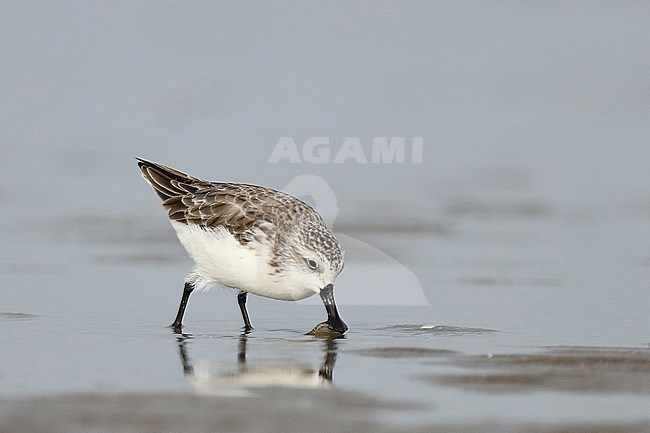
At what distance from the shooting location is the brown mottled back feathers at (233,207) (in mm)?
10328

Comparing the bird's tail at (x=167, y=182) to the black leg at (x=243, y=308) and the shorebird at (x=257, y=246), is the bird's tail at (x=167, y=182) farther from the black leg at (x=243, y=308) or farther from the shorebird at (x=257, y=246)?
the black leg at (x=243, y=308)

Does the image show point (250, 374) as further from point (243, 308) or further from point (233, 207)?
point (233, 207)

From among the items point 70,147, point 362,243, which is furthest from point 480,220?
point 70,147

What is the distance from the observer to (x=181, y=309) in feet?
33.6

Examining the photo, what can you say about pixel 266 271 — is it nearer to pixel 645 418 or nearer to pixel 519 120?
pixel 645 418

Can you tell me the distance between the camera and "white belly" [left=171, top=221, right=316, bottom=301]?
33.3 feet

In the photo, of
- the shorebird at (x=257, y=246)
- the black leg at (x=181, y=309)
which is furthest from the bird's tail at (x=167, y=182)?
the black leg at (x=181, y=309)

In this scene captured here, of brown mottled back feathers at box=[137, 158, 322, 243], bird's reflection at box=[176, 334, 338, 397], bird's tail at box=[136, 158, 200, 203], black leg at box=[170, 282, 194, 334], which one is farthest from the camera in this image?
bird's tail at box=[136, 158, 200, 203]

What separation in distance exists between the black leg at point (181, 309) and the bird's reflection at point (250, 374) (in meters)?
1.17

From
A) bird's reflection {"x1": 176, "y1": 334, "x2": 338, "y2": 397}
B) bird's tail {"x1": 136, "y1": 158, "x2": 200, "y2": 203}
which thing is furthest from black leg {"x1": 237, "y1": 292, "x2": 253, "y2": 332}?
bird's reflection {"x1": 176, "y1": 334, "x2": 338, "y2": 397}

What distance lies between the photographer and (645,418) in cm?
674

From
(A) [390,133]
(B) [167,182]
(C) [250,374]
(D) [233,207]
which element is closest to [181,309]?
(D) [233,207]

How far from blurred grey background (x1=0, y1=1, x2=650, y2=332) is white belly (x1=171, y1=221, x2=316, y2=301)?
1241 mm

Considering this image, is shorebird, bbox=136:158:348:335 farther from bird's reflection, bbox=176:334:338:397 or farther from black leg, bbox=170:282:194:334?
bird's reflection, bbox=176:334:338:397
